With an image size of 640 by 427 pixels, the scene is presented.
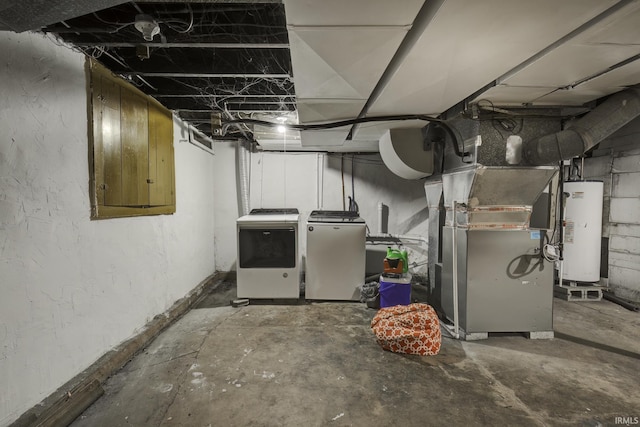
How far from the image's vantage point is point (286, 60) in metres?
2.05

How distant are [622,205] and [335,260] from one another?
12.2 ft

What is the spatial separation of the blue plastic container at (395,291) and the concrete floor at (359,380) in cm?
44

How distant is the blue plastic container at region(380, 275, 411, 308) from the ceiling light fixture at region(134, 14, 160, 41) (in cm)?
289

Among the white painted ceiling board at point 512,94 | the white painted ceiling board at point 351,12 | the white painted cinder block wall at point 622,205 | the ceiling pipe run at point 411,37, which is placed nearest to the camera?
the white painted ceiling board at point 351,12

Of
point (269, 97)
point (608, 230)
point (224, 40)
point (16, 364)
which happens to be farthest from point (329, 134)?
point (608, 230)

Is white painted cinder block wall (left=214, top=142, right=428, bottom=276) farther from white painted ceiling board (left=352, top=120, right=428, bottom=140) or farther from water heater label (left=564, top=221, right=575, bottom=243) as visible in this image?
water heater label (left=564, top=221, right=575, bottom=243)

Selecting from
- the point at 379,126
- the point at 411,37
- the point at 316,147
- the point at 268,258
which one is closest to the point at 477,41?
the point at 411,37

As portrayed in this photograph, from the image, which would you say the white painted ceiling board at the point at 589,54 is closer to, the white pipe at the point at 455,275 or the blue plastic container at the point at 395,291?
the white pipe at the point at 455,275

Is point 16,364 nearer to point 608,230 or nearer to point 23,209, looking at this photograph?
point 23,209

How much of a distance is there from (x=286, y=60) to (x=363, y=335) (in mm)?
2440

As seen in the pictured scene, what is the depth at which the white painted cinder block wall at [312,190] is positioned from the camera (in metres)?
4.40

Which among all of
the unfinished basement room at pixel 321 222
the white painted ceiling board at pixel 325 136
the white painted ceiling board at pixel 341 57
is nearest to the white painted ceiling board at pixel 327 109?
the unfinished basement room at pixel 321 222

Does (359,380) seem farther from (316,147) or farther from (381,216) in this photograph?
(316,147)

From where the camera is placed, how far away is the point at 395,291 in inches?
121
